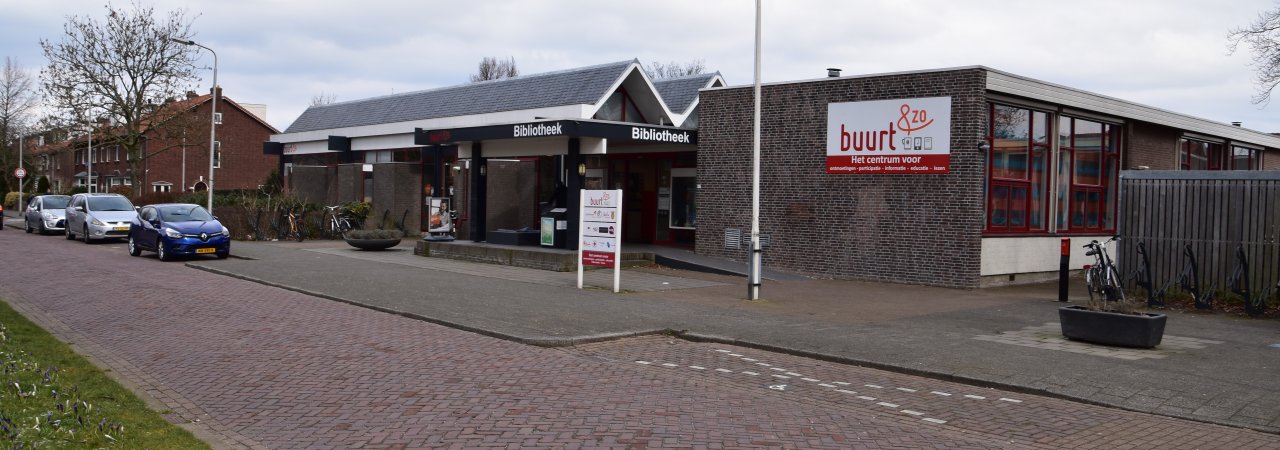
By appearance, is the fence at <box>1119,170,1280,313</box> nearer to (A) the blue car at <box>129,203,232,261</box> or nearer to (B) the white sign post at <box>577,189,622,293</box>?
(B) the white sign post at <box>577,189,622,293</box>

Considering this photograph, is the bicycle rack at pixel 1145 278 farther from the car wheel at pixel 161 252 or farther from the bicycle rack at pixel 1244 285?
the car wheel at pixel 161 252

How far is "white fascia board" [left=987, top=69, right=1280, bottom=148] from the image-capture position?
19.0 meters

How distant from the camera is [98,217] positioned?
29281 mm

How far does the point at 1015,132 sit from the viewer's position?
19.9 m

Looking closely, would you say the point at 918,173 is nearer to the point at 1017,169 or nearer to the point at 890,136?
the point at 890,136

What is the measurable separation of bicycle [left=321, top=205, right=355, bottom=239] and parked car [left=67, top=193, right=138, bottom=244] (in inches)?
216

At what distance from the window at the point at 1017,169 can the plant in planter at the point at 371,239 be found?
15.5m

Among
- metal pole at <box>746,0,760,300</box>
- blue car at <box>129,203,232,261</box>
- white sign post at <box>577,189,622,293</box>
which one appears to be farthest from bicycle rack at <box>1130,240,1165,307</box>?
blue car at <box>129,203,232,261</box>

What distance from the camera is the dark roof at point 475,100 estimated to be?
28438 mm

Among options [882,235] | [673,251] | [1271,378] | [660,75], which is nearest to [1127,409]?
[1271,378]

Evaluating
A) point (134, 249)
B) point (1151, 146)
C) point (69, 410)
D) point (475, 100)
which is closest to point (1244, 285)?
point (1151, 146)

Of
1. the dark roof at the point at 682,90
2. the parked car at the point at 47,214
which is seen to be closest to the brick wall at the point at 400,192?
the dark roof at the point at 682,90

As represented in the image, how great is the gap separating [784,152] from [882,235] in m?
2.90

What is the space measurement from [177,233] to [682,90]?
16.3 meters
